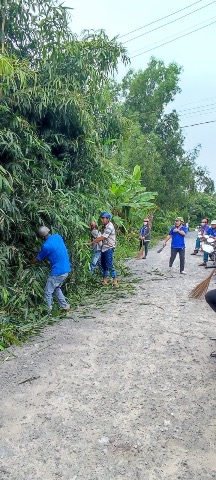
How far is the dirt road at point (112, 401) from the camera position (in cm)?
277

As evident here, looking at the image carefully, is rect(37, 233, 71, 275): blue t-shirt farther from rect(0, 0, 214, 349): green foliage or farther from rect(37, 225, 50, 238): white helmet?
rect(0, 0, 214, 349): green foliage

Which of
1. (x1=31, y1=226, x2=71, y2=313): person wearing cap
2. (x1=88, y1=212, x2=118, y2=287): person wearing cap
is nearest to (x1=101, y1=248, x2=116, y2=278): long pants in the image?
(x1=88, y1=212, x2=118, y2=287): person wearing cap

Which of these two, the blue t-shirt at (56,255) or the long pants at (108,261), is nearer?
the blue t-shirt at (56,255)

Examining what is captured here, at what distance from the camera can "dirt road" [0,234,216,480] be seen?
9.10ft

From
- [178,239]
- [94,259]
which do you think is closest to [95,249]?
[94,259]

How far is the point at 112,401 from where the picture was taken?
3596mm

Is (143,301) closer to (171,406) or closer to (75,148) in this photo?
(75,148)

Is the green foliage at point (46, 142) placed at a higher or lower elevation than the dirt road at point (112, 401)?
higher

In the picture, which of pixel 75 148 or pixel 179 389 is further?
pixel 75 148

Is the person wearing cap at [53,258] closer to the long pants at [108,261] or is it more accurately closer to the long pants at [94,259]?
the long pants at [108,261]

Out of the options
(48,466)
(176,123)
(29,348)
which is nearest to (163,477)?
(48,466)

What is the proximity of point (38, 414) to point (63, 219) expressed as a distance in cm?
357

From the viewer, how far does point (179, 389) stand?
381 cm

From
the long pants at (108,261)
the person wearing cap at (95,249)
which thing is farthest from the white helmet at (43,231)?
the person wearing cap at (95,249)
